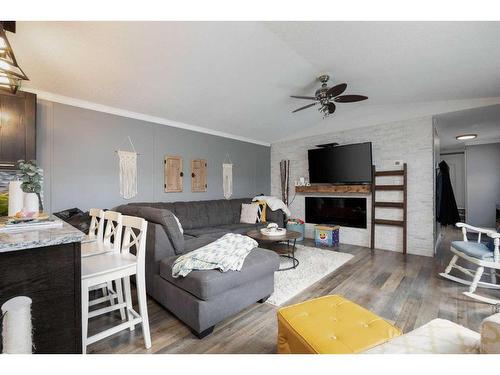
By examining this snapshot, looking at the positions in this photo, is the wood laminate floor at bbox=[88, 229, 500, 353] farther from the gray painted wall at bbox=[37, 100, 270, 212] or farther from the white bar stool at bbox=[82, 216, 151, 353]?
the gray painted wall at bbox=[37, 100, 270, 212]

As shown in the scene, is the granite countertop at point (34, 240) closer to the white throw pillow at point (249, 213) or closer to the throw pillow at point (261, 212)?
the white throw pillow at point (249, 213)

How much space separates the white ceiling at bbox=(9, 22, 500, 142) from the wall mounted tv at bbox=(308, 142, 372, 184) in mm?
943

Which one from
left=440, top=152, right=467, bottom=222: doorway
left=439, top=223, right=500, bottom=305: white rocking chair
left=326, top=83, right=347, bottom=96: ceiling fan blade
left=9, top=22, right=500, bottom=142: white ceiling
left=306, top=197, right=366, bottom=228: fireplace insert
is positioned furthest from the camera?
left=440, top=152, right=467, bottom=222: doorway

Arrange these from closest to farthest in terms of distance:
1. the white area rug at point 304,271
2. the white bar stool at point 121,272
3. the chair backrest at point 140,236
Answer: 1. the white bar stool at point 121,272
2. the chair backrest at point 140,236
3. the white area rug at point 304,271

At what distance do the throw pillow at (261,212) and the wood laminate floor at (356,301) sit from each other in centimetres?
189

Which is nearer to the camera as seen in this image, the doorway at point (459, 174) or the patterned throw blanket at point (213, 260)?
the patterned throw blanket at point (213, 260)

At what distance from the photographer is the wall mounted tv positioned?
423cm

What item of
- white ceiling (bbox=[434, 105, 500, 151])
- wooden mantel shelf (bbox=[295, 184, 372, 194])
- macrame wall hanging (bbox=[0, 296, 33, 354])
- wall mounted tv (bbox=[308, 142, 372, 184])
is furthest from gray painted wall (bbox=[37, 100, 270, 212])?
white ceiling (bbox=[434, 105, 500, 151])

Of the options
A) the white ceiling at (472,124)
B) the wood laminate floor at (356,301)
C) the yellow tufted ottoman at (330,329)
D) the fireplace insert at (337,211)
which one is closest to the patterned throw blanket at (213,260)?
the wood laminate floor at (356,301)

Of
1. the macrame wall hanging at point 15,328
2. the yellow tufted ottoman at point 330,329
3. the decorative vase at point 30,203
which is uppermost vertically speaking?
the decorative vase at point 30,203

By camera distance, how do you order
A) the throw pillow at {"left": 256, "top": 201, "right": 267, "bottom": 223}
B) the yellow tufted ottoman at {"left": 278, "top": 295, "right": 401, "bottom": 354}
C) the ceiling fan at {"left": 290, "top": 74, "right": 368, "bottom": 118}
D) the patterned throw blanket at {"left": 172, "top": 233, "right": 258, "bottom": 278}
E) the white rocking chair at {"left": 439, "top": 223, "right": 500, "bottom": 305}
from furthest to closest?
the throw pillow at {"left": 256, "top": 201, "right": 267, "bottom": 223}
the ceiling fan at {"left": 290, "top": 74, "right": 368, "bottom": 118}
the white rocking chair at {"left": 439, "top": 223, "right": 500, "bottom": 305}
the patterned throw blanket at {"left": 172, "top": 233, "right": 258, "bottom": 278}
the yellow tufted ottoman at {"left": 278, "top": 295, "right": 401, "bottom": 354}

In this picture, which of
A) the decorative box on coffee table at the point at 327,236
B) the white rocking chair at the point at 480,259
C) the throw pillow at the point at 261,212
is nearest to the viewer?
the white rocking chair at the point at 480,259

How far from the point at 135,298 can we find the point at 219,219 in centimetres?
220

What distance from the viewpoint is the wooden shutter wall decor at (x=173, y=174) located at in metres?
4.02
